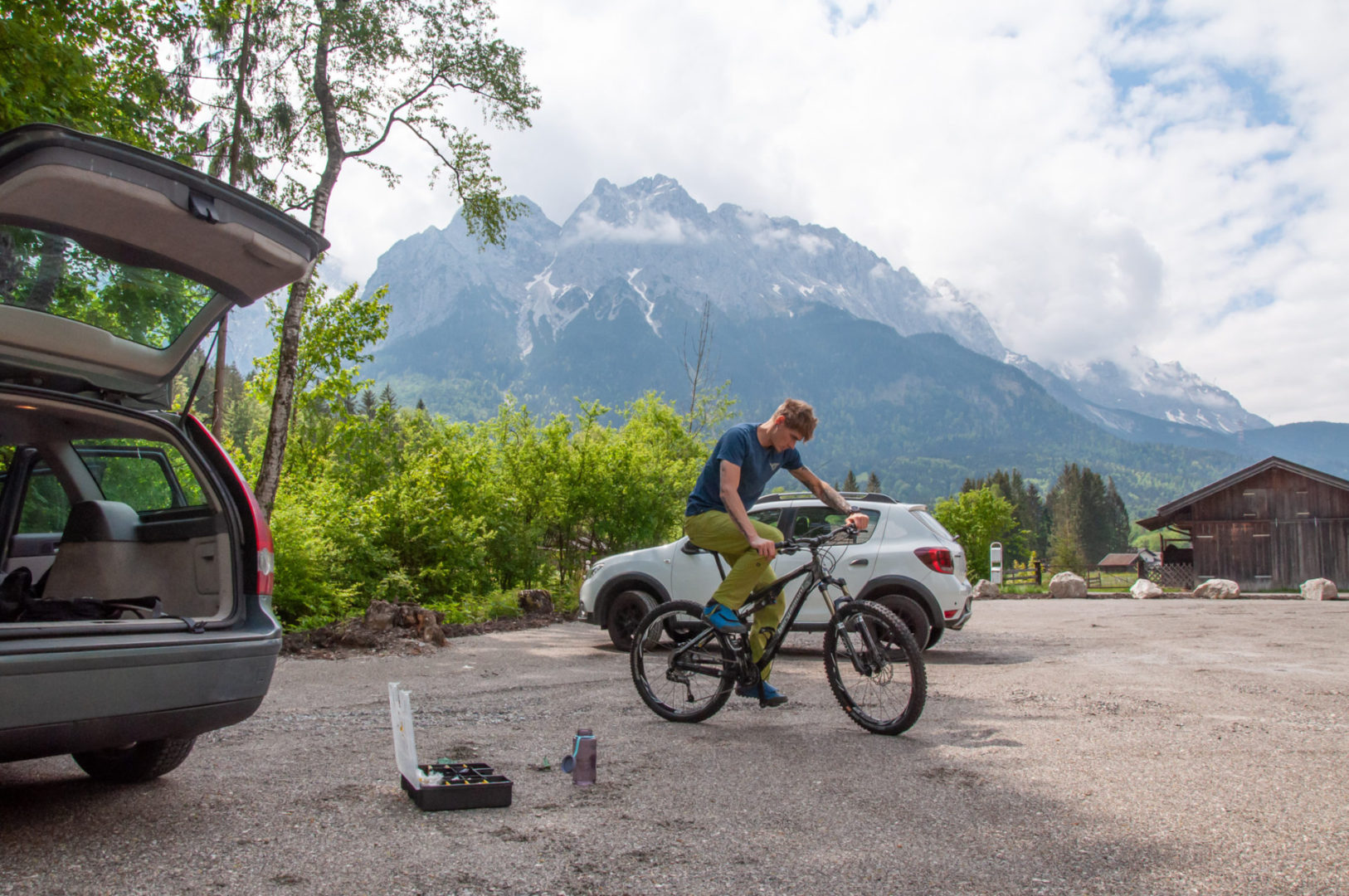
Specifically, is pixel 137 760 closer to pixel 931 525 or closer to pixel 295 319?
pixel 931 525

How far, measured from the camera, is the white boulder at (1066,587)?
86.8ft

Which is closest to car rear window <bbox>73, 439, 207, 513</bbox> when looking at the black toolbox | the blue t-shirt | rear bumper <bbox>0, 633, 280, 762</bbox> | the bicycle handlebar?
rear bumper <bbox>0, 633, 280, 762</bbox>

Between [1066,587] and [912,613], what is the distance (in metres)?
20.6

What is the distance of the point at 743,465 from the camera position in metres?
5.23

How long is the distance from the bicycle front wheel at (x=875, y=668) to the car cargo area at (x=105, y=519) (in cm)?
316

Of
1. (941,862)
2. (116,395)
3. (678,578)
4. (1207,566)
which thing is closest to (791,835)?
(941,862)

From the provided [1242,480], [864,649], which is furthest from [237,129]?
[1242,480]

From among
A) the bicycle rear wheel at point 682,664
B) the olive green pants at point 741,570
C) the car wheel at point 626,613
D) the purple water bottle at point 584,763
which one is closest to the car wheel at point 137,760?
the purple water bottle at point 584,763

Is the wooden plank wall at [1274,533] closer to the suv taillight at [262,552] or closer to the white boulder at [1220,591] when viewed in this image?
the white boulder at [1220,591]

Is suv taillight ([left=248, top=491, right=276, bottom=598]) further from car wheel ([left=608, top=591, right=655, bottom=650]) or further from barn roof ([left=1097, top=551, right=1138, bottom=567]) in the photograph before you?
barn roof ([left=1097, top=551, right=1138, bottom=567])

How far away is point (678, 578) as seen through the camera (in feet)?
29.9

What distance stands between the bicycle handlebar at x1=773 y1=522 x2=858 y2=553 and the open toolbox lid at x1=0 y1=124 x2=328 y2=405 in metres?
3.03

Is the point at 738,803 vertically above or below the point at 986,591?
above

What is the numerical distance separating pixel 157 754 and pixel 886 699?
3542 mm
